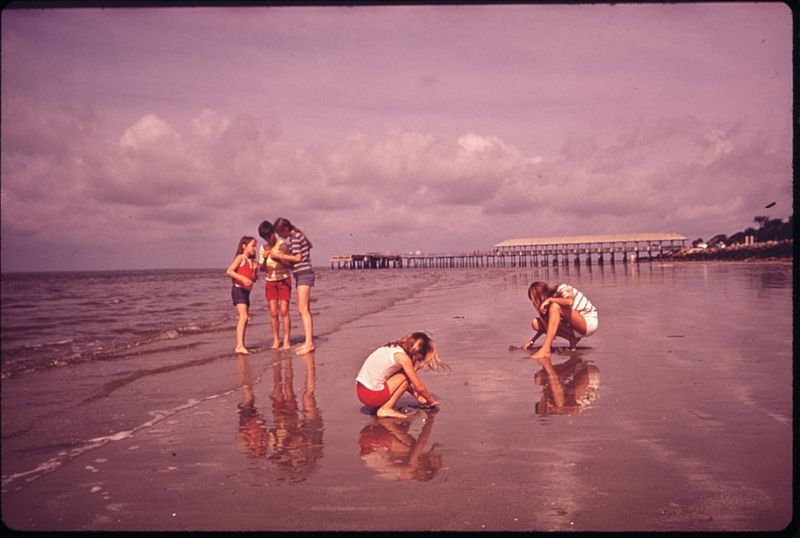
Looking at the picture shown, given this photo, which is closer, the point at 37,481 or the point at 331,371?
the point at 37,481

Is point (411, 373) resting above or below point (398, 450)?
above

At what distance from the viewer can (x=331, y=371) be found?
25.9ft

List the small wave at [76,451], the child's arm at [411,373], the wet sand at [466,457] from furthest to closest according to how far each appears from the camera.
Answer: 1. the child's arm at [411,373]
2. the small wave at [76,451]
3. the wet sand at [466,457]

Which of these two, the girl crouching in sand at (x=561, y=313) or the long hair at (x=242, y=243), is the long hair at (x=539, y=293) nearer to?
the girl crouching in sand at (x=561, y=313)

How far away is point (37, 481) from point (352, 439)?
2070 millimetres

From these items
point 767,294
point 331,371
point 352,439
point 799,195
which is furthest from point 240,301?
point 767,294

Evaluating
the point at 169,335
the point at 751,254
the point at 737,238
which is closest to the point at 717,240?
the point at 737,238

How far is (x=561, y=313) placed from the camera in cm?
873

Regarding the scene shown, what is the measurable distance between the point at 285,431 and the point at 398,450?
1.06 meters

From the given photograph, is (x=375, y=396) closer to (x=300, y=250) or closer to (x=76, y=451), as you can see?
(x=76, y=451)

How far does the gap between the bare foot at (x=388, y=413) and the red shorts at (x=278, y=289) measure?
194 inches

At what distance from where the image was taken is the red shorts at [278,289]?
396 inches

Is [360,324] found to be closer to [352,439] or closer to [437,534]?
[352,439]

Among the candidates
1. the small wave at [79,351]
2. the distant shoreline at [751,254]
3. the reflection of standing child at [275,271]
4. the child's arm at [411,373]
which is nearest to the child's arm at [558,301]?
the child's arm at [411,373]
